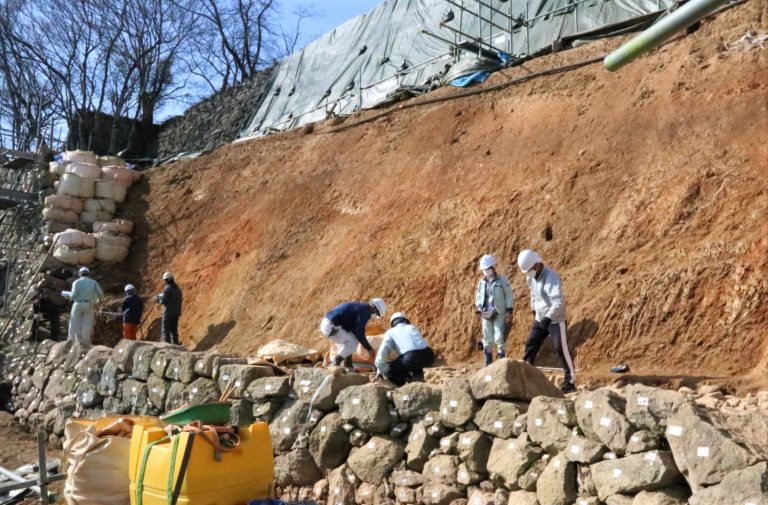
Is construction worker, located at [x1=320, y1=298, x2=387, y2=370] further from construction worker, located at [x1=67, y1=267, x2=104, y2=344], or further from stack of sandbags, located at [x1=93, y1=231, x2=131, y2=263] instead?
stack of sandbags, located at [x1=93, y1=231, x2=131, y2=263]

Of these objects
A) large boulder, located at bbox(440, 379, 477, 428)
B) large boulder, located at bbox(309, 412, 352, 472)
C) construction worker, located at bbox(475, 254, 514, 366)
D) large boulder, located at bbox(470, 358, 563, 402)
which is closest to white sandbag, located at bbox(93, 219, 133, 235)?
construction worker, located at bbox(475, 254, 514, 366)

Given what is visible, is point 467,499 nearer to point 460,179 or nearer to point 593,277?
point 593,277

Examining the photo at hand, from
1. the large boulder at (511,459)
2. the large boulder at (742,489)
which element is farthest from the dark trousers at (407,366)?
the large boulder at (742,489)

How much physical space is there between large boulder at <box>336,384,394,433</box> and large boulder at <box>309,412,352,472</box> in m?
0.12

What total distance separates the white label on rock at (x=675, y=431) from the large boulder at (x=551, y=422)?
791 millimetres

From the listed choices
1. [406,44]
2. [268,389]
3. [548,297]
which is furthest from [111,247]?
[548,297]

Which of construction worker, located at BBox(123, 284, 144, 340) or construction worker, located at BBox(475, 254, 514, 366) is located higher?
construction worker, located at BBox(123, 284, 144, 340)

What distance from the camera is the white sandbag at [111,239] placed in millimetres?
18469

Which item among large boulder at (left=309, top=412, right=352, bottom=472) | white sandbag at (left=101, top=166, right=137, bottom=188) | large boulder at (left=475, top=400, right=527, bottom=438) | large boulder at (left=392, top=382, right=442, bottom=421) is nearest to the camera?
large boulder at (left=475, top=400, right=527, bottom=438)

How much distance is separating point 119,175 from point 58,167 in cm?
142

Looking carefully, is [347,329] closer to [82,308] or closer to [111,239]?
[82,308]

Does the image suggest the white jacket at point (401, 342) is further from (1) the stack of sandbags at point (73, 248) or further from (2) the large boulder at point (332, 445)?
(1) the stack of sandbags at point (73, 248)

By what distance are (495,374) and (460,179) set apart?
26.5ft

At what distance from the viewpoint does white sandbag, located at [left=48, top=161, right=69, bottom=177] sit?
19.5 m
